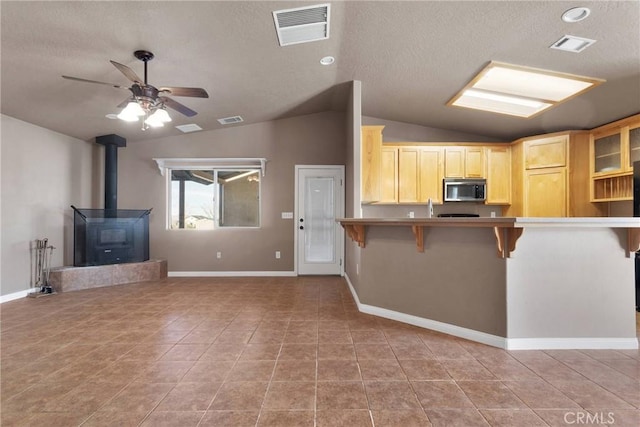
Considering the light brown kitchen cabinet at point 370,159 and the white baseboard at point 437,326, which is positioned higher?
the light brown kitchen cabinet at point 370,159

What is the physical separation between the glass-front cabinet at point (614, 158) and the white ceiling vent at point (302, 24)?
13.0 feet

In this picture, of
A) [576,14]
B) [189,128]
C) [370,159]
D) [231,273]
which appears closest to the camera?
[576,14]

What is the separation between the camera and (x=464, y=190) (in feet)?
16.1

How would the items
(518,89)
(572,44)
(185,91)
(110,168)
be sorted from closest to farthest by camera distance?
(572,44)
(185,91)
(518,89)
(110,168)

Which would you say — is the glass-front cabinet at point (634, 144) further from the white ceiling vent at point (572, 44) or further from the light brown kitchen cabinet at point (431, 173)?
the light brown kitchen cabinet at point (431, 173)

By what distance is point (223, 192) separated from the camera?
5605 millimetres

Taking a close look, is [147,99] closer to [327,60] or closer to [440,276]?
[327,60]

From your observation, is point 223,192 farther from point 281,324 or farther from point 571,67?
point 571,67

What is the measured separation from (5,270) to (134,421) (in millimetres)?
3839

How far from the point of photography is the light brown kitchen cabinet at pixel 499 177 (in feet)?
16.3

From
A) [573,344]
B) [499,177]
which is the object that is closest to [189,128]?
[499,177]

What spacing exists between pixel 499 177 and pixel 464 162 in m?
0.63

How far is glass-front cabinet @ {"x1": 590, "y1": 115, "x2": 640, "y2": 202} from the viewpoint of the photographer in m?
3.68

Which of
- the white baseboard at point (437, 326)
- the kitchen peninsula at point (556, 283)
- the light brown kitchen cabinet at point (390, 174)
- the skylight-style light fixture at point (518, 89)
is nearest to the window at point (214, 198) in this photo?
the light brown kitchen cabinet at point (390, 174)
